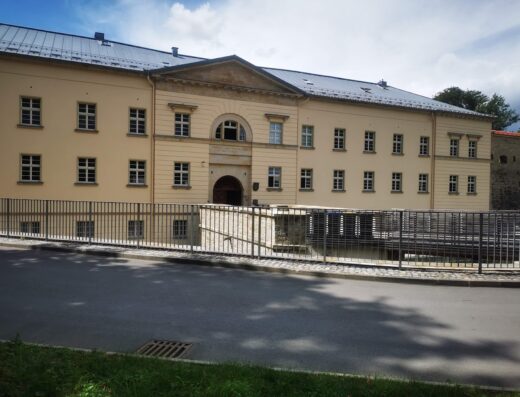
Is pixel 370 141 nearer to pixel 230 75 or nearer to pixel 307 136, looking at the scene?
pixel 307 136

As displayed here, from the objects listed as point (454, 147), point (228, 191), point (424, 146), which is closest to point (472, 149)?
point (454, 147)

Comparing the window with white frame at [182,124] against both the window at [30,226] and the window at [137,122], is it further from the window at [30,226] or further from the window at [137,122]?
the window at [30,226]

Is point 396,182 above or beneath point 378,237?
above

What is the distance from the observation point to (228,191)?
3017 cm

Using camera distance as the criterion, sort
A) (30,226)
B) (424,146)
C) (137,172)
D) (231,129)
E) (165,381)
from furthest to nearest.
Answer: (424,146) < (231,129) < (137,172) < (30,226) < (165,381)

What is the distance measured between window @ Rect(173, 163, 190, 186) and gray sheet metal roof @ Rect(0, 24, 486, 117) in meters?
6.22

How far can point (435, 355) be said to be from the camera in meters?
5.38

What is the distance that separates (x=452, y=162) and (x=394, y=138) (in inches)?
241

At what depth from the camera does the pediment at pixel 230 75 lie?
1085 inches

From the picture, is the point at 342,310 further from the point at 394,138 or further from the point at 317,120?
the point at 394,138

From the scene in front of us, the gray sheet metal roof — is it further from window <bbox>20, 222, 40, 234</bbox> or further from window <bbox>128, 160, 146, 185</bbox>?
window <bbox>20, 222, 40, 234</bbox>

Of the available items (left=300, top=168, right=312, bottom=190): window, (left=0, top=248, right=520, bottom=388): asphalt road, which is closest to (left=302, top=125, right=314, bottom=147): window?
(left=300, top=168, right=312, bottom=190): window

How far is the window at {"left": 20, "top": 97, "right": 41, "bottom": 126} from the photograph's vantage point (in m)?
24.0

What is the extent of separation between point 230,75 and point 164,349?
25.9m
